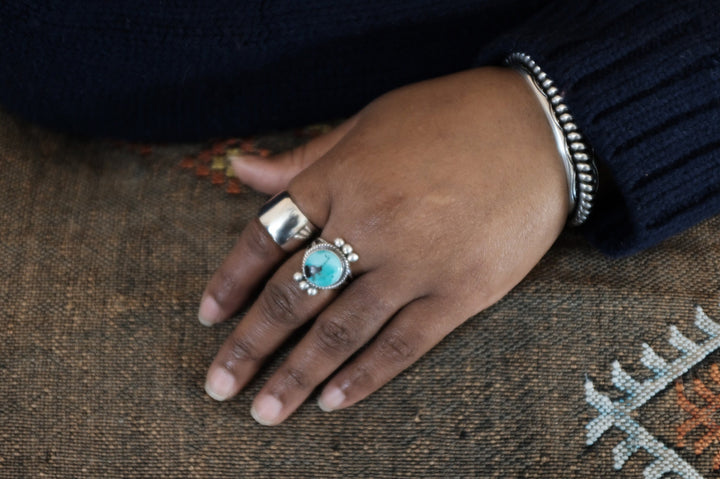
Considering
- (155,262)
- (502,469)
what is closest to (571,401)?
(502,469)

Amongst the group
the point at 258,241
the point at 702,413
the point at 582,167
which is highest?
the point at 582,167

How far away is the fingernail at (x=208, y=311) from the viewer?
2.15ft

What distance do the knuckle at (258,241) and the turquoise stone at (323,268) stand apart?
0.17 feet

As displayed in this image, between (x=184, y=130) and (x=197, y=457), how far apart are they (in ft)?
1.25

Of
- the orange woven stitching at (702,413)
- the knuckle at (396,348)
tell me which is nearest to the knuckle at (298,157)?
the knuckle at (396,348)

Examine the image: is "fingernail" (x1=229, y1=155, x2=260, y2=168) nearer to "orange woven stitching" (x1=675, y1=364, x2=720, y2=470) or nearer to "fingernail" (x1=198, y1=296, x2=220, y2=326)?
"fingernail" (x1=198, y1=296, x2=220, y2=326)

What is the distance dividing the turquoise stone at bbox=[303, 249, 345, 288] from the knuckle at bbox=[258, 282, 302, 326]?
23 millimetres

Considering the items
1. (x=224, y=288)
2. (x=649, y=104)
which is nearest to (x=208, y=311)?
(x=224, y=288)

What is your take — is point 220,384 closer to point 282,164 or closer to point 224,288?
point 224,288

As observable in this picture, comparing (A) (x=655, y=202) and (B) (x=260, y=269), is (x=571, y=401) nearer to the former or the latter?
(A) (x=655, y=202)

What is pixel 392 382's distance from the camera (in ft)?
2.10

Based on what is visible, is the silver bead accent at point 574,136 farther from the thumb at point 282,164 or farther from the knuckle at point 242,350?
the knuckle at point 242,350

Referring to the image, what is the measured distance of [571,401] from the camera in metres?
0.62

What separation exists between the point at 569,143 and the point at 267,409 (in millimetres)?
389
